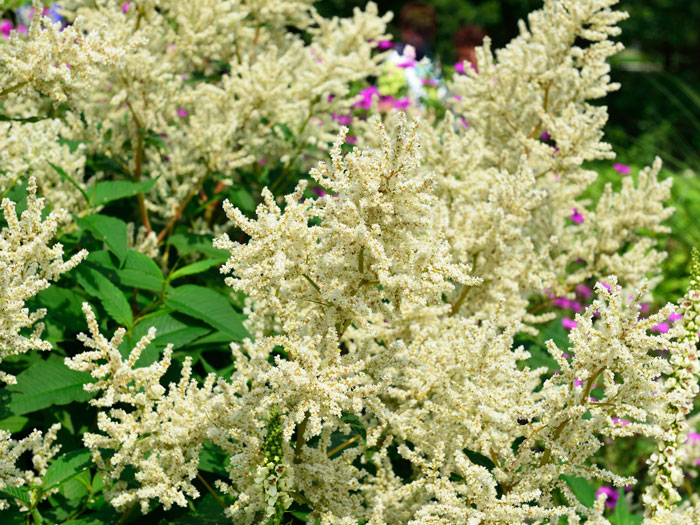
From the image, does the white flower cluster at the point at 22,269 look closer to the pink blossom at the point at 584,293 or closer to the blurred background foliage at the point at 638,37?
the pink blossom at the point at 584,293

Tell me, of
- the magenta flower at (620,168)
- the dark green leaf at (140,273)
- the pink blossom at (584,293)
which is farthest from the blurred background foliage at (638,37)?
the dark green leaf at (140,273)

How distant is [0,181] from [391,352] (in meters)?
1.87

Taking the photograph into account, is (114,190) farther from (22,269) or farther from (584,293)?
(584,293)

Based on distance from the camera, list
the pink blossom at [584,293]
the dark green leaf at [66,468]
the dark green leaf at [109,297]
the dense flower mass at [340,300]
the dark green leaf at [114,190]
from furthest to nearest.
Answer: the pink blossom at [584,293], the dark green leaf at [114,190], the dark green leaf at [109,297], the dark green leaf at [66,468], the dense flower mass at [340,300]

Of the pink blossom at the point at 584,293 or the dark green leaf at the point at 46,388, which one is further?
the pink blossom at the point at 584,293

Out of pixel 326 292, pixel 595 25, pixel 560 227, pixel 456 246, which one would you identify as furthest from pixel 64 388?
pixel 595 25

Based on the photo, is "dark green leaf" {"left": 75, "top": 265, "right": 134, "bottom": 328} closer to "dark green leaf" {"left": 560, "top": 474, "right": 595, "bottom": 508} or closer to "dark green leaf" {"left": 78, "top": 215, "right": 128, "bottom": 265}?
"dark green leaf" {"left": 78, "top": 215, "right": 128, "bottom": 265}

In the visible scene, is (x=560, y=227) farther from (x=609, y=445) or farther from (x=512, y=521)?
(x=609, y=445)

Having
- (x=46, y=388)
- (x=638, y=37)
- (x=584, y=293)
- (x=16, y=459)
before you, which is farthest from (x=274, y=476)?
(x=638, y=37)

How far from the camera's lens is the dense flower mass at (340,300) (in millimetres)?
1896

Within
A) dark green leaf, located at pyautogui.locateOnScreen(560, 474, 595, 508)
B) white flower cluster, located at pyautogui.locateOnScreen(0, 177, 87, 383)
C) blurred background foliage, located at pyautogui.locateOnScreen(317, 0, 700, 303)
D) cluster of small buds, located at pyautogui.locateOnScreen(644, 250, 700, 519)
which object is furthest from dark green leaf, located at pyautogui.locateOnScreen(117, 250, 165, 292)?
blurred background foliage, located at pyautogui.locateOnScreen(317, 0, 700, 303)

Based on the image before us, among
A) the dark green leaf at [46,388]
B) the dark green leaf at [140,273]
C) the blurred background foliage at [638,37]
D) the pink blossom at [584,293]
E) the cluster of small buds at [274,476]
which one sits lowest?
the cluster of small buds at [274,476]

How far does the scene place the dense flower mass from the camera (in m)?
1.90

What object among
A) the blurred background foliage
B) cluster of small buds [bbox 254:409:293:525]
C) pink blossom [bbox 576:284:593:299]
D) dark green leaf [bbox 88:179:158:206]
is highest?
the blurred background foliage
